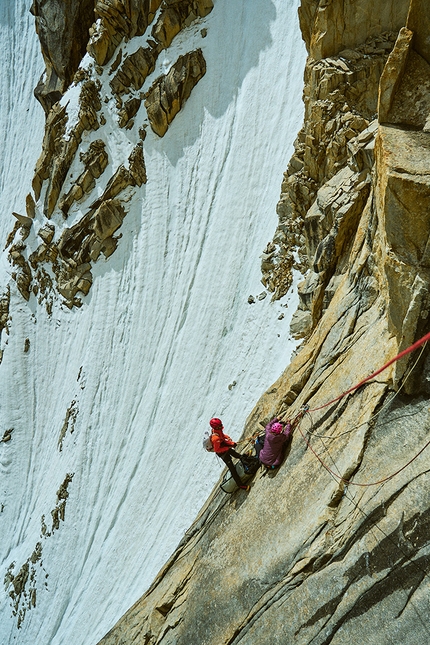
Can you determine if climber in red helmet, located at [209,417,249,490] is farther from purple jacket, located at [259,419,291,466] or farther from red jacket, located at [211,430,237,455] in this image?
purple jacket, located at [259,419,291,466]

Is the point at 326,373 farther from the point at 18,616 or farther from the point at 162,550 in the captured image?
the point at 18,616

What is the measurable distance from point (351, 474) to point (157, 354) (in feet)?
55.5

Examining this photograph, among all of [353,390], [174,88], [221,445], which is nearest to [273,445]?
[221,445]

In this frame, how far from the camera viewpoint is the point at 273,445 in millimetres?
9258

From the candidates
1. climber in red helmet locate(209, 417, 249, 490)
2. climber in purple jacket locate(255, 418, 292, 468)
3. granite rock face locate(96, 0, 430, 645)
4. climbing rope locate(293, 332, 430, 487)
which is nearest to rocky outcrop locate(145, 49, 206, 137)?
granite rock face locate(96, 0, 430, 645)

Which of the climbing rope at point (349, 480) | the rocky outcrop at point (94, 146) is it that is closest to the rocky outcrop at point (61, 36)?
the rocky outcrop at point (94, 146)

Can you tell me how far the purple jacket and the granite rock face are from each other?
22 centimetres

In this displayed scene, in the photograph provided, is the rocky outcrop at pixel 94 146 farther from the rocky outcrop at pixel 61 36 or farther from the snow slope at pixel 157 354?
the snow slope at pixel 157 354

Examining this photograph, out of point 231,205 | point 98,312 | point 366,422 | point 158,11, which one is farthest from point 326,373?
point 158,11

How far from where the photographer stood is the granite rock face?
6395 mm

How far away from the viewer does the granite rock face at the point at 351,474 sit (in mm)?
6395

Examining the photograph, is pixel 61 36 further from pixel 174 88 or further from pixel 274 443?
pixel 274 443

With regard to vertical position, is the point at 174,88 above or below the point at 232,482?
above

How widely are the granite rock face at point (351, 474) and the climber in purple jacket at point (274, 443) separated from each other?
0.71ft
